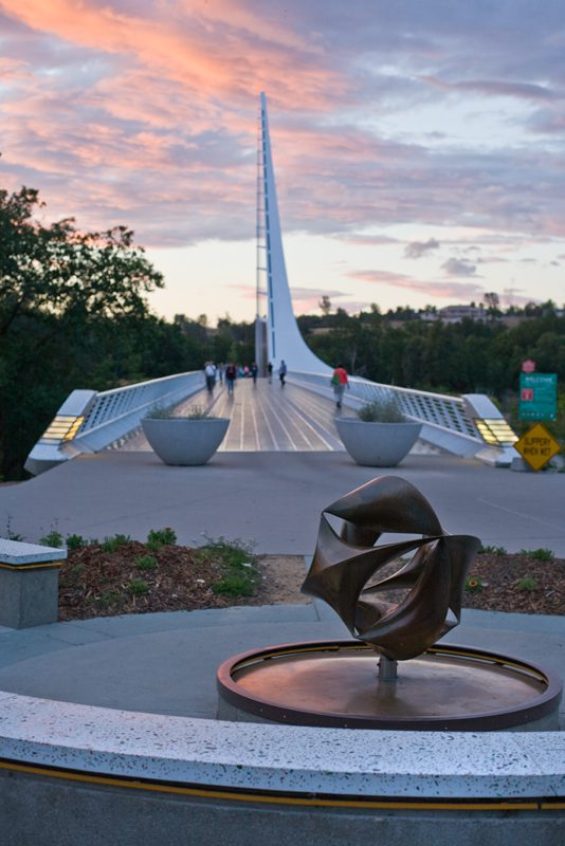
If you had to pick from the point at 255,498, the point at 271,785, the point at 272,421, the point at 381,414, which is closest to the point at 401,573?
the point at 271,785

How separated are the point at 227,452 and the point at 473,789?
62.1ft

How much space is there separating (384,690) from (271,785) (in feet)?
7.02

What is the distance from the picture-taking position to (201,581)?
8.89m

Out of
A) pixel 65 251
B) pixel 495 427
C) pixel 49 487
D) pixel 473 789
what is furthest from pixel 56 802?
pixel 65 251

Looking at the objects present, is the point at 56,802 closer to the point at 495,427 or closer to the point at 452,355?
the point at 495,427

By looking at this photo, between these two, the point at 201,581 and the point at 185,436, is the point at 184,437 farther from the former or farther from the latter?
the point at 201,581

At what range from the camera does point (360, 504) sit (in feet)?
17.6

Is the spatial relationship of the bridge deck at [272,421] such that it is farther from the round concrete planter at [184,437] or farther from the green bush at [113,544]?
the green bush at [113,544]

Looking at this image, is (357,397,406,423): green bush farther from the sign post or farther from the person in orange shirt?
the person in orange shirt

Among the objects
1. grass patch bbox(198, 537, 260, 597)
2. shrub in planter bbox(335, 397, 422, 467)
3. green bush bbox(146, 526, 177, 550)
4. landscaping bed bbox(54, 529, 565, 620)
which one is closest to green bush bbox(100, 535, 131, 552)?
landscaping bed bbox(54, 529, 565, 620)

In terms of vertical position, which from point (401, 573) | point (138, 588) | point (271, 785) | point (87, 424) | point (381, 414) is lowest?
point (138, 588)

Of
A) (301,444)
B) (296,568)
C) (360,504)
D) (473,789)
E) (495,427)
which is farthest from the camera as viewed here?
(301,444)

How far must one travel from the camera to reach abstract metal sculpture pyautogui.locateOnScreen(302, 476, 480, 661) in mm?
5266

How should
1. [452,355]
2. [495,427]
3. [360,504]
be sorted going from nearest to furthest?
[360,504] < [495,427] < [452,355]
